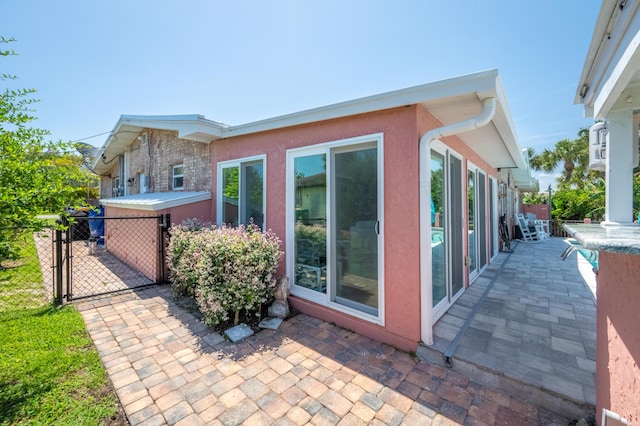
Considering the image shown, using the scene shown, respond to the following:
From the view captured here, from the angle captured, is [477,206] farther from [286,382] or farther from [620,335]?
[286,382]

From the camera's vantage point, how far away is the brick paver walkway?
103 inches

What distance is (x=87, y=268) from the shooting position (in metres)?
8.09

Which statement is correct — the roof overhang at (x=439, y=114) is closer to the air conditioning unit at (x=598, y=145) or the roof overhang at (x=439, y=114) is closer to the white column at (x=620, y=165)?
the air conditioning unit at (x=598, y=145)

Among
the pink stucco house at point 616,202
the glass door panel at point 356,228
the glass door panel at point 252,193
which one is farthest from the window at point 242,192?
the pink stucco house at point 616,202

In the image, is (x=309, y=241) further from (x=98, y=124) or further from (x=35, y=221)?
(x=98, y=124)

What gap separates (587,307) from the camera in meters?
4.94

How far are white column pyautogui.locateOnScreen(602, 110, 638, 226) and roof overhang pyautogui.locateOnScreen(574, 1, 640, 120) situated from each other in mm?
111

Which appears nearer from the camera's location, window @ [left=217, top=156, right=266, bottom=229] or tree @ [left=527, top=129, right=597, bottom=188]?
window @ [left=217, top=156, right=266, bottom=229]

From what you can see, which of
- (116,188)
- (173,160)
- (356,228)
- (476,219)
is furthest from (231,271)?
(116,188)

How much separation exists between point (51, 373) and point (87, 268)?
6.28 metres

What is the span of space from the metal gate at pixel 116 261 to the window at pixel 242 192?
148cm

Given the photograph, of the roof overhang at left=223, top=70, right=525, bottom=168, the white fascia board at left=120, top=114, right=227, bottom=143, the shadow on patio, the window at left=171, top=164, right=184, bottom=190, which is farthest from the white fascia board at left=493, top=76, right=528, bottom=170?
the window at left=171, top=164, right=184, bottom=190

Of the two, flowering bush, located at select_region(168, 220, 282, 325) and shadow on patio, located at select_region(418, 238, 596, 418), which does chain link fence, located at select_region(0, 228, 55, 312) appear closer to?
flowering bush, located at select_region(168, 220, 282, 325)

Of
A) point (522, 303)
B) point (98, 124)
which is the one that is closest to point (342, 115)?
point (522, 303)
